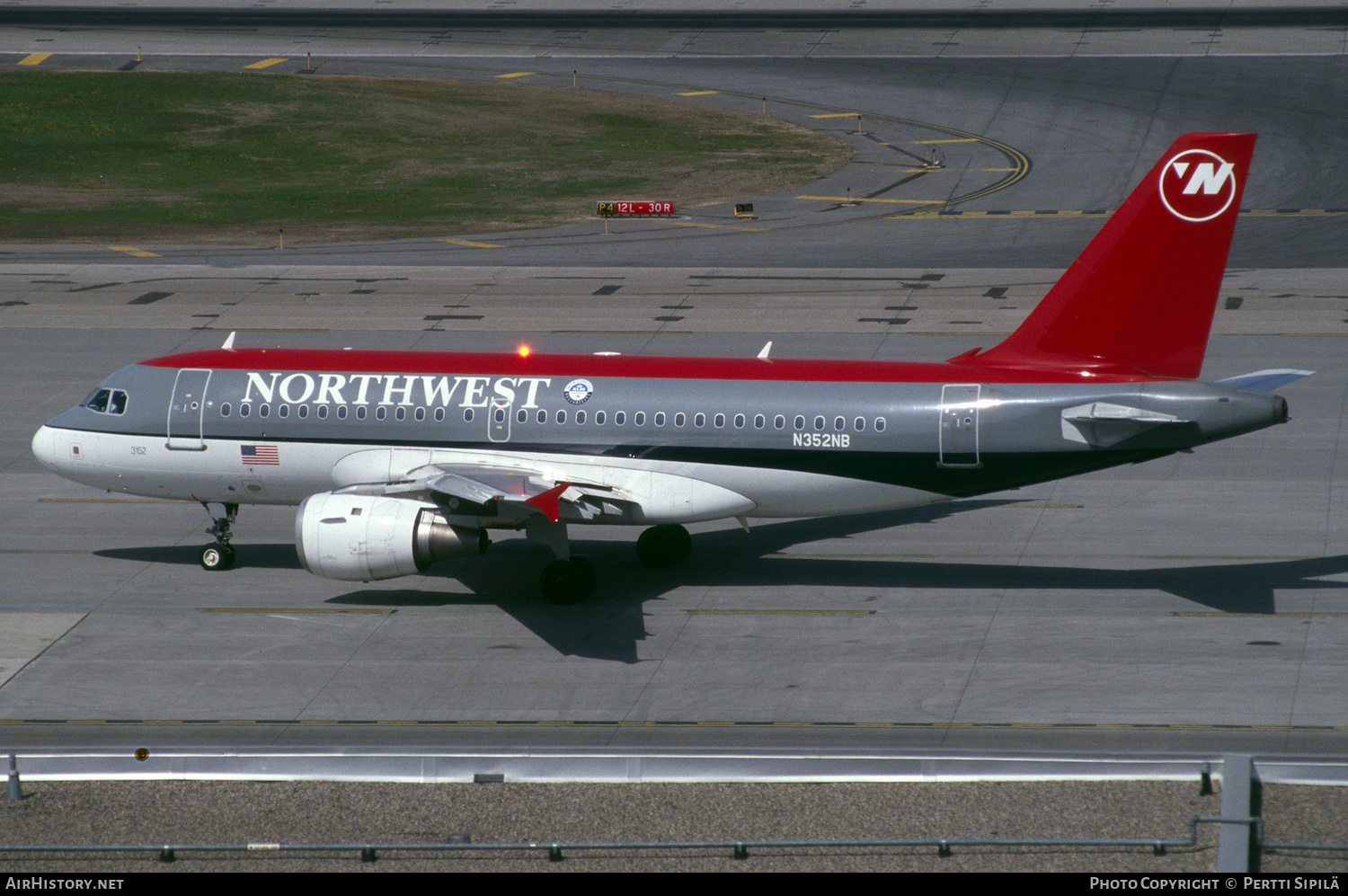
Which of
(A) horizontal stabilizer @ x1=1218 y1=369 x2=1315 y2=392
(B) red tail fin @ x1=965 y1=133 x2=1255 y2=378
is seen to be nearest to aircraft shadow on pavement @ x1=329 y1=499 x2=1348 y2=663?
(A) horizontal stabilizer @ x1=1218 y1=369 x2=1315 y2=392

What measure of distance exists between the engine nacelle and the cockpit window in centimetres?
674

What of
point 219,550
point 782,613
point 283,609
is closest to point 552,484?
point 782,613

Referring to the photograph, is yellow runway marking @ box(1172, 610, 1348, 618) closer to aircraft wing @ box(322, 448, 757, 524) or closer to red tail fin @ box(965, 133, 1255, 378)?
red tail fin @ box(965, 133, 1255, 378)

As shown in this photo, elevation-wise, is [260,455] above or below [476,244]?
above

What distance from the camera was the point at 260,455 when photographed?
33.3 metres

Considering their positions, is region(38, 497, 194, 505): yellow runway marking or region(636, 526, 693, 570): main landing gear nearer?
region(636, 526, 693, 570): main landing gear

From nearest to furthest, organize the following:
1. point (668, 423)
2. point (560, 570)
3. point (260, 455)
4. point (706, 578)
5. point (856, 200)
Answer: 1. point (560, 570)
2. point (668, 423)
3. point (260, 455)
4. point (706, 578)
5. point (856, 200)

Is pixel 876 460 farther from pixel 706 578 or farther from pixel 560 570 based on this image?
pixel 560 570

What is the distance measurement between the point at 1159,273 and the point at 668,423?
10.3 meters

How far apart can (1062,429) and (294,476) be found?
53.3ft

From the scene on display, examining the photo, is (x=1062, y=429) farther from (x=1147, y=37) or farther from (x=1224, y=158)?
(x=1147, y=37)

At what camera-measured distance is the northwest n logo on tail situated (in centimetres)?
2934

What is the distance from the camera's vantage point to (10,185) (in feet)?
268

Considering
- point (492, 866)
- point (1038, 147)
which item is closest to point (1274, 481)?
point (492, 866)
